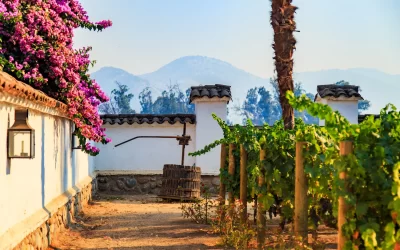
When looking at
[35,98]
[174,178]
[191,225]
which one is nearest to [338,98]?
[174,178]

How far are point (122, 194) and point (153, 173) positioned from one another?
1.13 metres

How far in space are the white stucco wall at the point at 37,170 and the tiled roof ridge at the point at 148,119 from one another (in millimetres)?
6514

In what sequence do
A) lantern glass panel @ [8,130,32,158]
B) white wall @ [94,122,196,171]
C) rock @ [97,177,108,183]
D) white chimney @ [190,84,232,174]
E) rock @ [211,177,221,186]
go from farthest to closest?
white wall @ [94,122,196,171], rock @ [97,177,108,183], white chimney @ [190,84,232,174], rock @ [211,177,221,186], lantern glass panel @ [8,130,32,158]

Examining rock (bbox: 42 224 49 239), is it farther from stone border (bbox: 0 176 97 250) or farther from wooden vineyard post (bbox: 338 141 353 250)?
wooden vineyard post (bbox: 338 141 353 250)

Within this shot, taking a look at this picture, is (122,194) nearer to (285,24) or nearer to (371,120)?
(285,24)

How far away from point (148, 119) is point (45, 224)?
11930 millimetres

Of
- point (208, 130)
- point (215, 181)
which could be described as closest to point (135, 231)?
point (215, 181)

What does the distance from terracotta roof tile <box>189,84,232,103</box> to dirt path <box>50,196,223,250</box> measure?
15.4 feet

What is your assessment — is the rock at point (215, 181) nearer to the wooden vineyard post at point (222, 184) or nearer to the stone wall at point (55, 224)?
the stone wall at point (55, 224)

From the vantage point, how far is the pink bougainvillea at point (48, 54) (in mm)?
11727

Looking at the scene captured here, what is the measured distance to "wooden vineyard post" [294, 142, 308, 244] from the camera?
6898 millimetres

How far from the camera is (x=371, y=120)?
5.41 metres

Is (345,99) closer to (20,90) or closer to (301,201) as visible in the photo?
(301,201)

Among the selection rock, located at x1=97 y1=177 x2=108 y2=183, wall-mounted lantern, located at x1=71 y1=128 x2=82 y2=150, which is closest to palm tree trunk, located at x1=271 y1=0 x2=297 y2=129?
wall-mounted lantern, located at x1=71 y1=128 x2=82 y2=150
